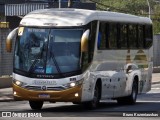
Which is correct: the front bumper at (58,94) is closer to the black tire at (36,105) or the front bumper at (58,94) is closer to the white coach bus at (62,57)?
the white coach bus at (62,57)

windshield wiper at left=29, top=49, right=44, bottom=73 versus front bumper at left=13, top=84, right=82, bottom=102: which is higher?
windshield wiper at left=29, top=49, right=44, bottom=73

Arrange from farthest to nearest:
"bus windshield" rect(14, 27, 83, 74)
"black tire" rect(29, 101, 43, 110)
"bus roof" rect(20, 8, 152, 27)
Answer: "black tire" rect(29, 101, 43, 110)
"bus roof" rect(20, 8, 152, 27)
"bus windshield" rect(14, 27, 83, 74)

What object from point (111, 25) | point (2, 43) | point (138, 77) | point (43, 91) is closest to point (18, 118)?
point (43, 91)

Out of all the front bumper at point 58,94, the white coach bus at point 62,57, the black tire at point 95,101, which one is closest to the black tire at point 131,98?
the white coach bus at point 62,57

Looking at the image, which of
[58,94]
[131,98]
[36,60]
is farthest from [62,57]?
[131,98]

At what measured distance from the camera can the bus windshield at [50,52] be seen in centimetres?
1916

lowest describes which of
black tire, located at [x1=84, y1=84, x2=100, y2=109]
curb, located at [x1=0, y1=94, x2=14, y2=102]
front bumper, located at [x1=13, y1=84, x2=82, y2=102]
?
curb, located at [x1=0, y1=94, x2=14, y2=102]

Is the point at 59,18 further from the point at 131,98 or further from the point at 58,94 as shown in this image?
the point at 131,98

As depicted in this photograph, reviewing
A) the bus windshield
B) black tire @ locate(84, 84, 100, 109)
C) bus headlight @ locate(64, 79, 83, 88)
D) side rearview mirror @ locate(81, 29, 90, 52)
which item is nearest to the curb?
black tire @ locate(84, 84, 100, 109)

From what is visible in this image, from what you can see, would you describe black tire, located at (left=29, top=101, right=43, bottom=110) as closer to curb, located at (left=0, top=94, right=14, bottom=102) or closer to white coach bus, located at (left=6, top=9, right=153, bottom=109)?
white coach bus, located at (left=6, top=9, right=153, bottom=109)

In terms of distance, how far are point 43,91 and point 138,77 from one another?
6.70m

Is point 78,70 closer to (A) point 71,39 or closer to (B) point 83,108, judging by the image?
(A) point 71,39

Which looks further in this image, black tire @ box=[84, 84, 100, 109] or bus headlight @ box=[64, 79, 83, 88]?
black tire @ box=[84, 84, 100, 109]

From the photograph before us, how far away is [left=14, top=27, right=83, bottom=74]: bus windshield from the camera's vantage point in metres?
19.2
